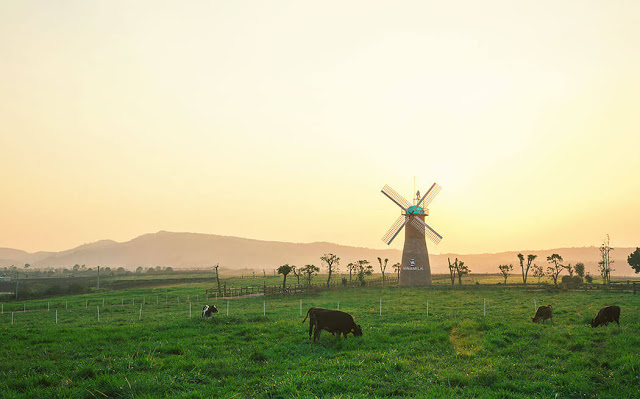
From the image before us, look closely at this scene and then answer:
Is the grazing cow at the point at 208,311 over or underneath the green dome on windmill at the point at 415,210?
underneath

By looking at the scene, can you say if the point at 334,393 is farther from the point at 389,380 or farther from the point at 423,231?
the point at 423,231

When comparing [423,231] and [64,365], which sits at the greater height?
[423,231]

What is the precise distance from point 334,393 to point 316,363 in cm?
318

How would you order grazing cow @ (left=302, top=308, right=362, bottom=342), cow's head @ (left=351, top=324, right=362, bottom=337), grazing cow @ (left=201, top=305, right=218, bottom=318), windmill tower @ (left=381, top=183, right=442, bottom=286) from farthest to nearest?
windmill tower @ (left=381, top=183, right=442, bottom=286) < grazing cow @ (left=201, top=305, right=218, bottom=318) < cow's head @ (left=351, top=324, right=362, bottom=337) < grazing cow @ (left=302, top=308, right=362, bottom=342)

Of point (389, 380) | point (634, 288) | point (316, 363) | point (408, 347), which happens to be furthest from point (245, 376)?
point (634, 288)

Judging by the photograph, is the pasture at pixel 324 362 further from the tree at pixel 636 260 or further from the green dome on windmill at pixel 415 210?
the tree at pixel 636 260

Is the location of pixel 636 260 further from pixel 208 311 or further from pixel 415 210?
pixel 208 311

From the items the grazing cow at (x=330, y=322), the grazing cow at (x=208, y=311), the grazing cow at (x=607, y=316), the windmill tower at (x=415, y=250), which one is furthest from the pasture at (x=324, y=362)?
the windmill tower at (x=415, y=250)

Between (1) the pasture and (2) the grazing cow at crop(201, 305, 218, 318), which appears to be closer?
(1) the pasture

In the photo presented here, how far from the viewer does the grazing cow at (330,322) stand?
16.5 metres

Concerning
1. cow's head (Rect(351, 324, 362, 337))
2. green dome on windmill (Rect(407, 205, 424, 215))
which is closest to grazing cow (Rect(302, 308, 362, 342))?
cow's head (Rect(351, 324, 362, 337))

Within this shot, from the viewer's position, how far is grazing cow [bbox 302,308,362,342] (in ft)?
54.2

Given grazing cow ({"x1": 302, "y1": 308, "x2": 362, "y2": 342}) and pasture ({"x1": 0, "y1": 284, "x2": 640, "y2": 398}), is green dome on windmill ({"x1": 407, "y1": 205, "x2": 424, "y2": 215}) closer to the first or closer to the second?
pasture ({"x1": 0, "y1": 284, "x2": 640, "y2": 398})

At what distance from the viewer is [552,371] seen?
38.9 ft
